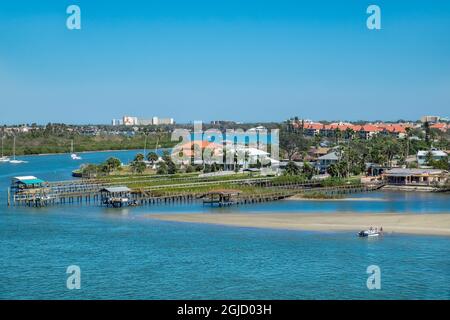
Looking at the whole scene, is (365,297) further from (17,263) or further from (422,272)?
(17,263)

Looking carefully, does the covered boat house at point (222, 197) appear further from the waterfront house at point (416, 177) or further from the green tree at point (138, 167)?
the green tree at point (138, 167)

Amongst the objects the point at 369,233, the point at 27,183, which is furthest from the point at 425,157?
the point at 369,233

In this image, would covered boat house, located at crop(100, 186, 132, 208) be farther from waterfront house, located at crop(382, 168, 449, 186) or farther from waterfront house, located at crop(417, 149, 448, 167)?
waterfront house, located at crop(417, 149, 448, 167)

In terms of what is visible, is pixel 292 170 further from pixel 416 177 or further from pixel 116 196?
pixel 116 196

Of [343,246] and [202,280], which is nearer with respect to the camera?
[202,280]
